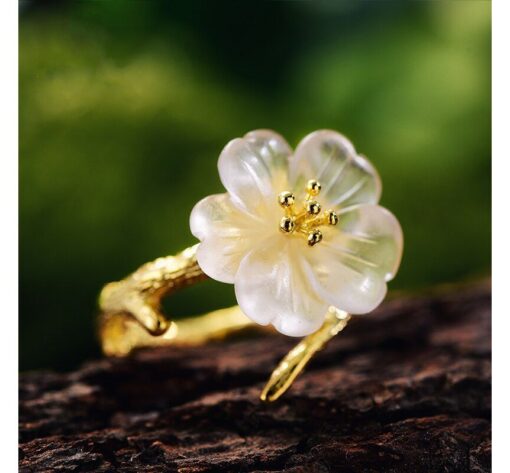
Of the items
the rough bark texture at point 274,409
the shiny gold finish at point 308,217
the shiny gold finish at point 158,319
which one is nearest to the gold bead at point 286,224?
the shiny gold finish at point 308,217

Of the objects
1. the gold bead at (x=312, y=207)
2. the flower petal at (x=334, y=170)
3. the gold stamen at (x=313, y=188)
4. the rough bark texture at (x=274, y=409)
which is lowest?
the rough bark texture at (x=274, y=409)

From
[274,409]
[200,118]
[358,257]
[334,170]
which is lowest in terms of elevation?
[274,409]

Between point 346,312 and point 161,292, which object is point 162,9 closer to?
point 161,292

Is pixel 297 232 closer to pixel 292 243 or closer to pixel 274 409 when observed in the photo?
pixel 292 243

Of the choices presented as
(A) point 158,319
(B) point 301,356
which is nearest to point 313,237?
(B) point 301,356

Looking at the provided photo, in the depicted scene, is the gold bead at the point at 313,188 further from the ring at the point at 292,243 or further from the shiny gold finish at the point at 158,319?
the shiny gold finish at the point at 158,319

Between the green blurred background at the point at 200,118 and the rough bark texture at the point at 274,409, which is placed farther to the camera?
the green blurred background at the point at 200,118
